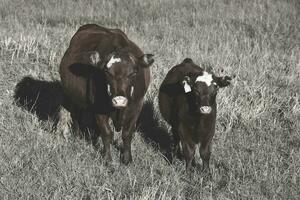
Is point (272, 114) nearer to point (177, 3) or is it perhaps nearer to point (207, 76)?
point (207, 76)

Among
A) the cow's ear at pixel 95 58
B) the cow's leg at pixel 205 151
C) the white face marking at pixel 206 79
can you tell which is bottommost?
the cow's leg at pixel 205 151

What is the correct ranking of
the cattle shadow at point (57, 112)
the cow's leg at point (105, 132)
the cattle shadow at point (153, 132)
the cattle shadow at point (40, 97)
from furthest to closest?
the cattle shadow at point (40, 97)
the cattle shadow at point (57, 112)
the cattle shadow at point (153, 132)
the cow's leg at point (105, 132)

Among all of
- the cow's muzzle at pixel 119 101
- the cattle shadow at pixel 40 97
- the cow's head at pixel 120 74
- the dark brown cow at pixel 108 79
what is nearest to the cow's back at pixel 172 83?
the dark brown cow at pixel 108 79

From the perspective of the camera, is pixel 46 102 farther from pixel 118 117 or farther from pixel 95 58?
pixel 95 58

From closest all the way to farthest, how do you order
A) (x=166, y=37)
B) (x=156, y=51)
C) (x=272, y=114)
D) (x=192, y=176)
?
1. (x=192, y=176)
2. (x=272, y=114)
3. (x=156, y=51)
4. (x=166, y=37)

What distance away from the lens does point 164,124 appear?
291 inches

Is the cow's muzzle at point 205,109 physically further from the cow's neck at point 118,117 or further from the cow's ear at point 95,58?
the cow's ear at point 95,58

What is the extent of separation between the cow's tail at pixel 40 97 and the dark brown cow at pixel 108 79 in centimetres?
72

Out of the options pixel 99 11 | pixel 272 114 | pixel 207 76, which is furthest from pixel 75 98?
pixel 99 11

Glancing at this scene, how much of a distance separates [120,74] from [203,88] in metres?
0.81

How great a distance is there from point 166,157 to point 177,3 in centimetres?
1079

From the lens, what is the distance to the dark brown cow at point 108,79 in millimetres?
5551

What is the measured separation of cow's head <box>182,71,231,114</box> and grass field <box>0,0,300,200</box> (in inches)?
25.9

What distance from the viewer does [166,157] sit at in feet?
20.7
